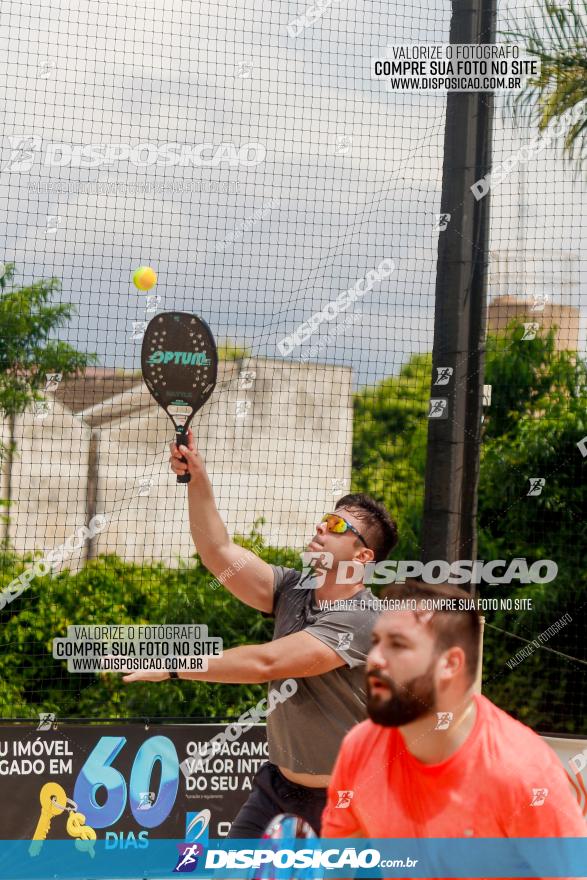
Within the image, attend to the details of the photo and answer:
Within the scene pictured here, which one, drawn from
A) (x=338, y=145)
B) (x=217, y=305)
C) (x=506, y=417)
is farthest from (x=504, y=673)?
(x=338, y=145)

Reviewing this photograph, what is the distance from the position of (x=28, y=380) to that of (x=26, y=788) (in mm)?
2120

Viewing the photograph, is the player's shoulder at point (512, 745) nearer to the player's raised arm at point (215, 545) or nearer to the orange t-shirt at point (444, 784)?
the orange t-shirt at point (444, 784)

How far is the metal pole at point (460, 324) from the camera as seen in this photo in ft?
14.8

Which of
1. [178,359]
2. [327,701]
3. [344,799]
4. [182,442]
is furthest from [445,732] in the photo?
[178,359]

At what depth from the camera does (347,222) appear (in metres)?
5.38

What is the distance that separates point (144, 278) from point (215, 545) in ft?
5.40

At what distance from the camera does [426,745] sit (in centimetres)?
300

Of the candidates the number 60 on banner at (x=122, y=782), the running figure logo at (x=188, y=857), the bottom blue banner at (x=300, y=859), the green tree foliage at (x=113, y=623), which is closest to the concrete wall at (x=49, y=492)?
the green tree foliage at (x=113, y=623)

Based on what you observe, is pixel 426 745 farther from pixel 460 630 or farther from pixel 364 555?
pixel 364 555

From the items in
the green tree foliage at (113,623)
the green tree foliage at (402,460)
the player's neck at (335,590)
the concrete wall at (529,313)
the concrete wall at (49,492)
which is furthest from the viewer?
the concrete wall at (49,492)

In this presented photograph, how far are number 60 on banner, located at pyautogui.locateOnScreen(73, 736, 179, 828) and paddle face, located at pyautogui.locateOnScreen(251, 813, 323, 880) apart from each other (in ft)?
4.66

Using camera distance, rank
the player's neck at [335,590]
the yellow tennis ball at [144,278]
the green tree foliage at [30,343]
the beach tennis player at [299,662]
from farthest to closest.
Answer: the green tree foliage at [30,343]
the yellow tennis ball at [144,278]
the player's neck at [335,590]
the beach tennis player at [299,662]

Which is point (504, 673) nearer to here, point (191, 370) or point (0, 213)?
point (191, 370)

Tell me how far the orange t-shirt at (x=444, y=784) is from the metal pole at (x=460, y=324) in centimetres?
152
